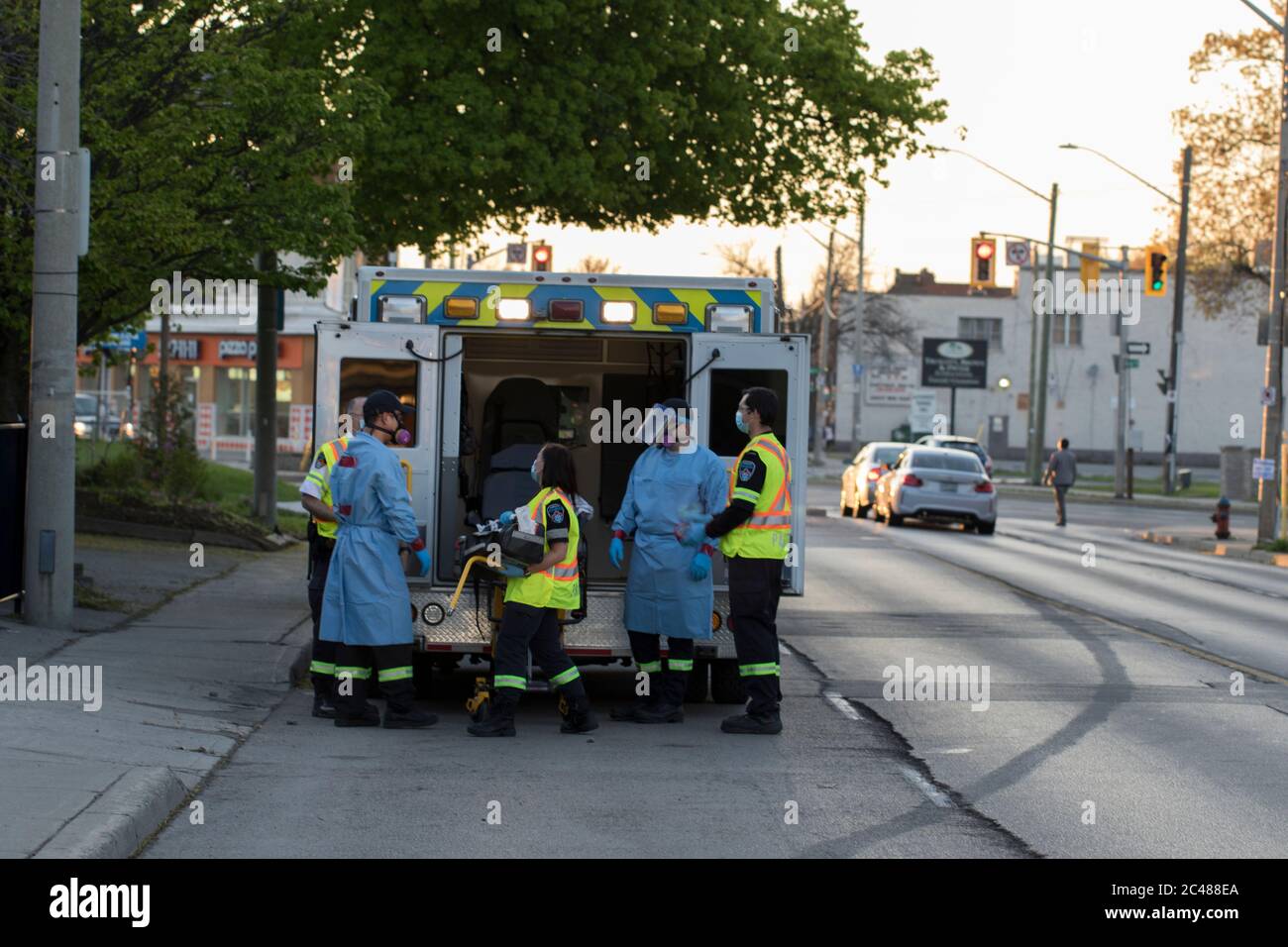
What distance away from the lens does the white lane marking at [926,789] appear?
28.7 feet

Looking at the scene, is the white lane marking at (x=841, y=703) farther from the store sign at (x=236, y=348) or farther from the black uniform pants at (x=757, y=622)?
the store sign at (x=236, y=348)

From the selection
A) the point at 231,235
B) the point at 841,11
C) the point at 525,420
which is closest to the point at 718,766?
the point at 525,420

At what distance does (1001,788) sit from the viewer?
914cm

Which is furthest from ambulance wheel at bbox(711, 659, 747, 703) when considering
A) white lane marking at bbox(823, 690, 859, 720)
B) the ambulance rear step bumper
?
the ambulance rear step bumper

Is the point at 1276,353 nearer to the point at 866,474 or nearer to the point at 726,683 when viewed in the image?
the point at 866,474

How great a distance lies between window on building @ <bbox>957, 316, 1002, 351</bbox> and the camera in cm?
8325

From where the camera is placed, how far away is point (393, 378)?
11430 millimetres

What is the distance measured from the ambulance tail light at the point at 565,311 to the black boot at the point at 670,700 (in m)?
2.26

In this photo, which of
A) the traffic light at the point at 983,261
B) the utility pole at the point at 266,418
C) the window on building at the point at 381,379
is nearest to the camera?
the window on building at the point at 381,379

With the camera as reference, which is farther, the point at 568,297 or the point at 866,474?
the point at 866,474

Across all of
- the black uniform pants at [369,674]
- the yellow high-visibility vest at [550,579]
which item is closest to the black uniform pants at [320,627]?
the black uniform pants at [369,674]

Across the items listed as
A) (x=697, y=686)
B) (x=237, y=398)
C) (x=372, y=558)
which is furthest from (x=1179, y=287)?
(x=372, y=558)

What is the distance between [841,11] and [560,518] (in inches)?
633

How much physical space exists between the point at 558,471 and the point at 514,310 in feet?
4.78
